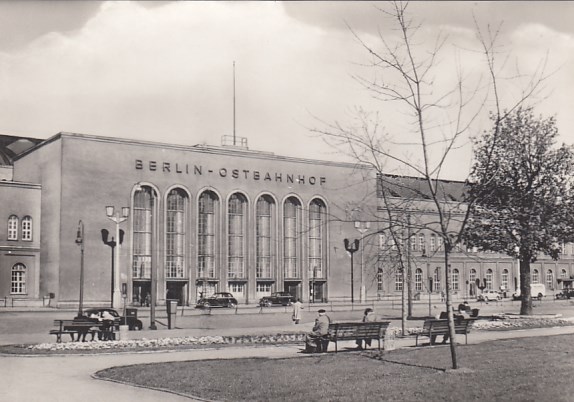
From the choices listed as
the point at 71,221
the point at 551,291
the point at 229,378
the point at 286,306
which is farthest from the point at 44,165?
the point at 551,291

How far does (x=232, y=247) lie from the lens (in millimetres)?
58219

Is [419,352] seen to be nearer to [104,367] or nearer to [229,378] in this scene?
[229,378]

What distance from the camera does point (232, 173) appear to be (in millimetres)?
58094

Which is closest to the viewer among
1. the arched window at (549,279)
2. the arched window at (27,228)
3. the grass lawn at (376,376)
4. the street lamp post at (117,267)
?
the grass lawn at (376,376)

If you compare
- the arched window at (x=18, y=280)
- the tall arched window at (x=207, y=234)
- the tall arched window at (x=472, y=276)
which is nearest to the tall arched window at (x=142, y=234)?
the tall arched window at (x=207, y=234)

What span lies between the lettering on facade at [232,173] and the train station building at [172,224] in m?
0.09

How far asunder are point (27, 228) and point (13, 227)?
103 cm

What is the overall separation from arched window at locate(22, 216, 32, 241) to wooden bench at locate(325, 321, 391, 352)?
123 ft

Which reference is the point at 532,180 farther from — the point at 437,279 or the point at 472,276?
the point at 472,276

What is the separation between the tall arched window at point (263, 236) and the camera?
5956 cm

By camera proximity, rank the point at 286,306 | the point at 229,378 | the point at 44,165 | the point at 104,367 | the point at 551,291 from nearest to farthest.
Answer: the point at 229,378 < the point at 104,367 < the point at 286,306 < the point at 44,165 < the point at 551,291

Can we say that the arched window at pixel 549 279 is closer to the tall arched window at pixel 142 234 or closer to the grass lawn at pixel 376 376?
the tall arched window at pixel 142 234

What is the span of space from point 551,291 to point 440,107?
244ft

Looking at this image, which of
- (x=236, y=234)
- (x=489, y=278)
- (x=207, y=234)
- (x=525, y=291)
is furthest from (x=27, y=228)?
(x=489, y=278)
